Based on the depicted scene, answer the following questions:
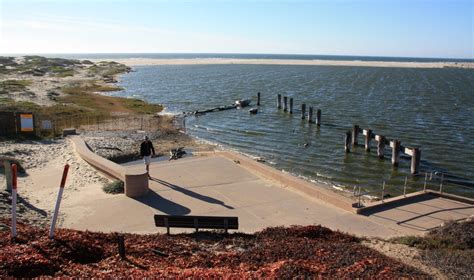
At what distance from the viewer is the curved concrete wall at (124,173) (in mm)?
14266

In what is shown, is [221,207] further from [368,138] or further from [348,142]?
[368,138]

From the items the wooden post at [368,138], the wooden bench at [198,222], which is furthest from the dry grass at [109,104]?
the wooden bench at [198,222]

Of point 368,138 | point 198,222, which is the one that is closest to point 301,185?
point 198,222

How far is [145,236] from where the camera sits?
10.6 metres

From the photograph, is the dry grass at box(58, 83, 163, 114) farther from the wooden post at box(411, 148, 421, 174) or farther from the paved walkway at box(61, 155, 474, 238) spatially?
the paved walkway at box(61, 155, 474, 238)

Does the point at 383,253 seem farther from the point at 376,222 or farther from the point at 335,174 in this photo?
the point at 335,174

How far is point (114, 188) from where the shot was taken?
595 inches

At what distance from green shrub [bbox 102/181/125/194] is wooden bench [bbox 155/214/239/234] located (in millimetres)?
4541

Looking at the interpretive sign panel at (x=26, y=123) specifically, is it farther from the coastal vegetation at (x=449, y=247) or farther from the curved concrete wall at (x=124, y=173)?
the coastal vegetation at (x=449, y=247)

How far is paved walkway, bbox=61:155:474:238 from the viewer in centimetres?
1223

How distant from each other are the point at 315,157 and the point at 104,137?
13.2m

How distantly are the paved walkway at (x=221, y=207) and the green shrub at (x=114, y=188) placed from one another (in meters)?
0.25

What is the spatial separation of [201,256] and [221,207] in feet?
14.1

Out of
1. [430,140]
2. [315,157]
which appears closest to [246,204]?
[315,157]
